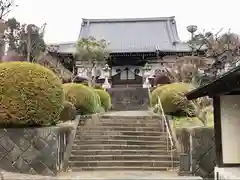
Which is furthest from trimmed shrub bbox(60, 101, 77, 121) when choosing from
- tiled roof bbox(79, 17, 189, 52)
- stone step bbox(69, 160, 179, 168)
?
tiled roof bbox(79, 17, 189, 52)

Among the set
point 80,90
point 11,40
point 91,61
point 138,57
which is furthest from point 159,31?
point 80,90

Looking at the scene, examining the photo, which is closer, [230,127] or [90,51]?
[230,127]

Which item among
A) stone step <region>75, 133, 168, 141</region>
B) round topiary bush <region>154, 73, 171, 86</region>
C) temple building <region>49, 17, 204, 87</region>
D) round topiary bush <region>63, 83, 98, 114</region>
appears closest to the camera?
stone step <region>75, 133, 168, 141</region>

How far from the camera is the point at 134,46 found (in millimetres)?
33594

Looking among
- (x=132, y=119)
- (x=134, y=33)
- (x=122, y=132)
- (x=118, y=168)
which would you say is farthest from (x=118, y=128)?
(x=134, y=33)

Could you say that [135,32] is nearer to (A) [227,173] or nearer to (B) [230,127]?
(B) [230,127]

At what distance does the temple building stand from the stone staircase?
12.9m

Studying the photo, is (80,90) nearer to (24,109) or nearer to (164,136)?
(164,136)

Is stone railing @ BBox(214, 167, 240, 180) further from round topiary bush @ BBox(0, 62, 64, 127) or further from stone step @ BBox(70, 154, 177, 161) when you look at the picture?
round topiary bush @ BBox(0, 62, 64, 127)

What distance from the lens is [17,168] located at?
986 cm

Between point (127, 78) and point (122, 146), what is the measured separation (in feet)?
71.0

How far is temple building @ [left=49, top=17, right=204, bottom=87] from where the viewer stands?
31.3m

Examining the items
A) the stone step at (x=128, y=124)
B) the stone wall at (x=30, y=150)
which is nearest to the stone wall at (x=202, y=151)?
the stone step at (x=128, y=124)

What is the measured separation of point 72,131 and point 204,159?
180 inches
